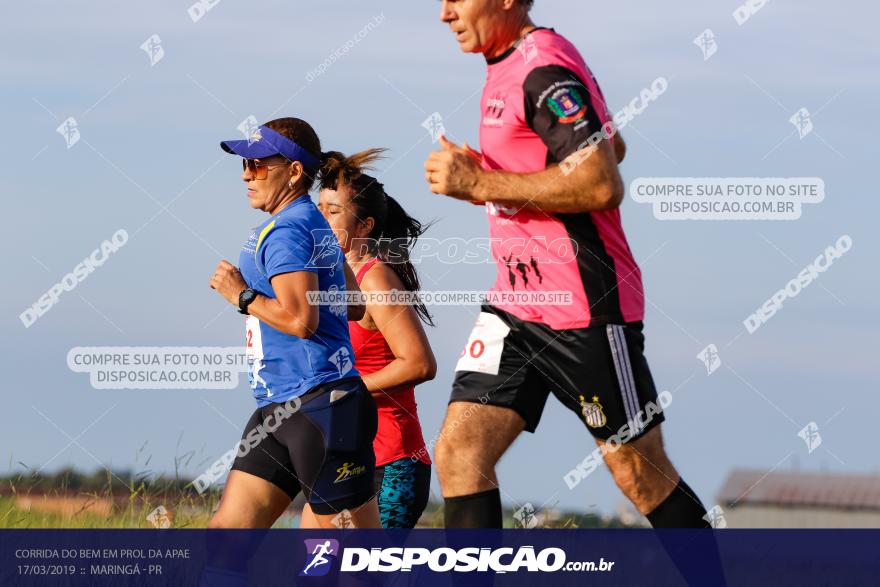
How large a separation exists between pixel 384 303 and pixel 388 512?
91 centimetres

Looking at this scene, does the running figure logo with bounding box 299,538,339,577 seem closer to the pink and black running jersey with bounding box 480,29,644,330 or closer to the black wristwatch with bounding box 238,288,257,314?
the black wristwatch with bounding box 238,288,257,314

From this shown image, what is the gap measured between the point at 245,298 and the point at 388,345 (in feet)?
3.97

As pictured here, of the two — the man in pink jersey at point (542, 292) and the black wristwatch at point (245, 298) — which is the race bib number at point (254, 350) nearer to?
the black wristwatch at point (245, 298)

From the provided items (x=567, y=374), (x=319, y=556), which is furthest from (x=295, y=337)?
(x=567, y=374)

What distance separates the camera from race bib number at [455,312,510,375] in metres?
5.17

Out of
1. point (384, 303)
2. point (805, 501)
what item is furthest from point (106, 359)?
Result: point (805, 501)

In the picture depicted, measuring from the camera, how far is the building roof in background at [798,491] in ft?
19.7

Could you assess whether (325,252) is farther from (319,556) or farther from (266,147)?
(319,556)

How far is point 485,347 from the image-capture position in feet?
17.1

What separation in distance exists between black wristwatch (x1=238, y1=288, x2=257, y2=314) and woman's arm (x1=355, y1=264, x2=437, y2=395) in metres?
1.02

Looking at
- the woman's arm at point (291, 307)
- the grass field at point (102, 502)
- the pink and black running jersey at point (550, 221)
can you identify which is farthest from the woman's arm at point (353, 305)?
the grass field at point (102, 502)

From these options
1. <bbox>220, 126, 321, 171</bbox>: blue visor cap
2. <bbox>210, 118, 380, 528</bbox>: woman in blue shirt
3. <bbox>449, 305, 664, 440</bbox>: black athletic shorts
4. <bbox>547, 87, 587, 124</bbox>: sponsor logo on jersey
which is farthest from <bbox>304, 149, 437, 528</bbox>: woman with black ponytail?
<bbox>547, 87, 587, 124</bbox>: sponsor logo on jersey

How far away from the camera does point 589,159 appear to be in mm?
4852

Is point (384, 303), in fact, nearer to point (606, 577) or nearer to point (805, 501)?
point (606, 577)
